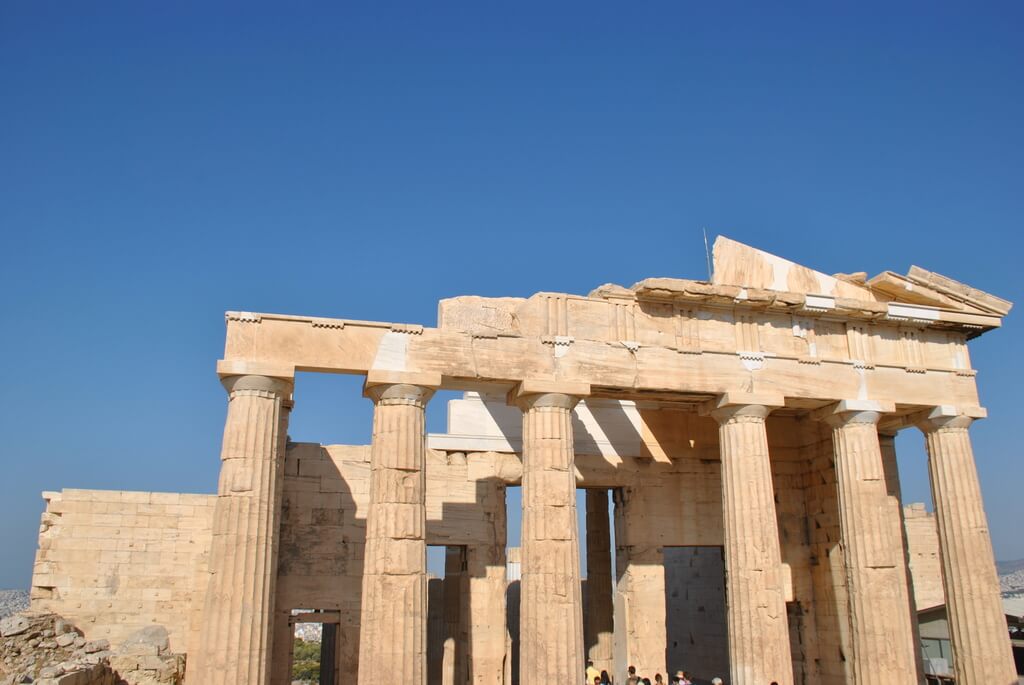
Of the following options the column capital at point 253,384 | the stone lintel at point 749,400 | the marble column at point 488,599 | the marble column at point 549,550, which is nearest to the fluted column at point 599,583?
the marble column at point 488,599

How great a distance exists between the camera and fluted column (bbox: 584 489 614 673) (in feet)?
75.3

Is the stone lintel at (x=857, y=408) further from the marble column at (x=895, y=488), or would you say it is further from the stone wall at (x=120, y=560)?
the stone wall at (x=120, y=560)

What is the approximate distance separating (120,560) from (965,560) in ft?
56.9

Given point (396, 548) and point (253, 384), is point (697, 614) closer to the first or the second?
point (396, 548)

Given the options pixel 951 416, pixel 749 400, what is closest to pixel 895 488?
pixel 951 416

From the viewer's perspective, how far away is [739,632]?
16750 millimetres

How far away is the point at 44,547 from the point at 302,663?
4236cm

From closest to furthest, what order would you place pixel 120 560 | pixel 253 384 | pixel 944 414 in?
pixel 253 384
pixel 120 560
pixel 944 414

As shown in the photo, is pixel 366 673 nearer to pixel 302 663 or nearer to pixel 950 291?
pixel 950 291

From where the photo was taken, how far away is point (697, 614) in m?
27.6

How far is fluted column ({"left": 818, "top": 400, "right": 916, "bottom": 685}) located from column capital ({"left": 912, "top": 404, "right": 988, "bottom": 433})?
139 centimetres

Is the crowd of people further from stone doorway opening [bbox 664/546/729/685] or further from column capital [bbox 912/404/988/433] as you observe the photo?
stone doorway opening [bbox 664/546/729/685]

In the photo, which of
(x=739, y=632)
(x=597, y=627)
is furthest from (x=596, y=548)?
(x=739, y=632)

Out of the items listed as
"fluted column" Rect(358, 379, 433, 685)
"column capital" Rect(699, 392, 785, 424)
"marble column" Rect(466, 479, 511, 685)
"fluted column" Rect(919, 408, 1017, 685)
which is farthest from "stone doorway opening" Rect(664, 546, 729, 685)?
"fluted column" Rect(358, 379, 433, 685)
